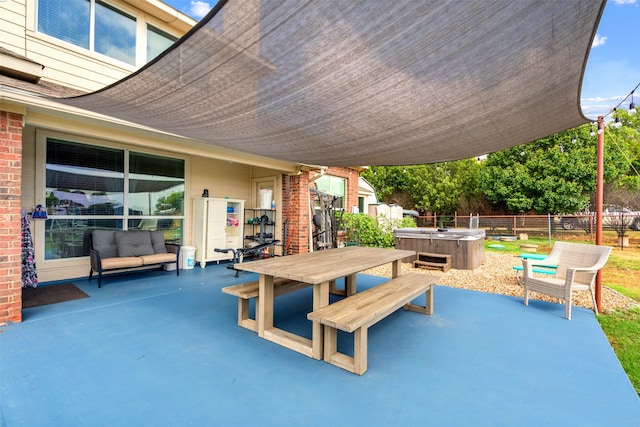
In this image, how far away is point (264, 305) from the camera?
119 inches

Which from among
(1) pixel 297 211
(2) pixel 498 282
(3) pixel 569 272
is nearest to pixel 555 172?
(2) pixel 498 282

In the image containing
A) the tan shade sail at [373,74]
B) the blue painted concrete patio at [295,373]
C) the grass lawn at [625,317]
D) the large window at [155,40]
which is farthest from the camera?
the large window at [155,40]

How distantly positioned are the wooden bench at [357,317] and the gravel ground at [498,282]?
8.82ft

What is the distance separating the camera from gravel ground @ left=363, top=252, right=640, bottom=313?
4332 mm

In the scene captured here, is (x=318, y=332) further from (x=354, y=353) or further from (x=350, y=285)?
(x=350, y=285)

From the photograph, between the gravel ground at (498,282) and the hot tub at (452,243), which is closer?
the gravel ground at (498,282)

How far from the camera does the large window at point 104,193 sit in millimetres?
5062

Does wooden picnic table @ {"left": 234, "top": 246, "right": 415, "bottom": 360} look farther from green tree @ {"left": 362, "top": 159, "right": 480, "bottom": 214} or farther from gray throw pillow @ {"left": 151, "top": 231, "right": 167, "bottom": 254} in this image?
green tree @ {"left": 362, "top": 159, "right": 480, "bottom": 214}

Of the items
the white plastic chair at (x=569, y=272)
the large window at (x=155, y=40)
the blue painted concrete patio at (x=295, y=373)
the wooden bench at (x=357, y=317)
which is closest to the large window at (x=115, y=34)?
the large window at (x=155, y=40)

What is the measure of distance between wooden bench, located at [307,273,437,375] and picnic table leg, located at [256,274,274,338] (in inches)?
27.9

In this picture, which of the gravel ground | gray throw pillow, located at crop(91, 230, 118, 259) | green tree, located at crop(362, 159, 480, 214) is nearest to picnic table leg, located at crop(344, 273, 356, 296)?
the gravel ground

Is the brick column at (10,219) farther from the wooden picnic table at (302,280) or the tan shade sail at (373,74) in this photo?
the wooden picnic table at (302,280)

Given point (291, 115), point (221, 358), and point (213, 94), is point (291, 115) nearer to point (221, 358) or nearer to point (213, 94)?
point (213, 94)

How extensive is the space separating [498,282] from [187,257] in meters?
6.29
